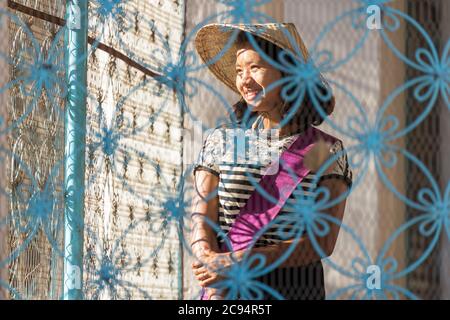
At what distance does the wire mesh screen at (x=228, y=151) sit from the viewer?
3.68 metres

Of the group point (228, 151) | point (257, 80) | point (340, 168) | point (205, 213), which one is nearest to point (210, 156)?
point (228, 151)

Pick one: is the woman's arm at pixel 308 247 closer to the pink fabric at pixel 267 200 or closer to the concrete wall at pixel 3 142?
the pink fabric at pixel 267 200

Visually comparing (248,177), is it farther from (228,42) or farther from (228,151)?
(228,42)

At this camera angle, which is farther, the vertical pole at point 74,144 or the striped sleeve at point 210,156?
the vertical pole at point 74,144

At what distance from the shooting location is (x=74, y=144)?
402cm

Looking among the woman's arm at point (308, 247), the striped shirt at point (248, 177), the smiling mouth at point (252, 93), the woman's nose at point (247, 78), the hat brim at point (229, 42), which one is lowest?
the woman's arm at point (308, 247)

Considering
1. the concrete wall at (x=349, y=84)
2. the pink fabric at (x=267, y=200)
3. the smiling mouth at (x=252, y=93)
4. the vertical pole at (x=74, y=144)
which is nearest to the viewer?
the pink fabric at (x=267, y=200)

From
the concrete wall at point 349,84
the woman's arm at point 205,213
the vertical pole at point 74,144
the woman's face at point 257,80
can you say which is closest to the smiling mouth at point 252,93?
the woman's face at point 257,80

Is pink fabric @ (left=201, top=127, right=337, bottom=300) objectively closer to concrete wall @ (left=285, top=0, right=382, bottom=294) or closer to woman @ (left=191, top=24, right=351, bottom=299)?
woman @ (left=191, top=24, right=351, bottom=299)

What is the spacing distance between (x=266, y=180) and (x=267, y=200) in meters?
0.07

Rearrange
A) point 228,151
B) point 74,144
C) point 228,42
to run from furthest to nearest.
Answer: point 74,144 → point 228,42 → point 228,151

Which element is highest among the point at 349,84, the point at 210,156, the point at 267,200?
the point at 349,84

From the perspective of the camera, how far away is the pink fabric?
3635mm

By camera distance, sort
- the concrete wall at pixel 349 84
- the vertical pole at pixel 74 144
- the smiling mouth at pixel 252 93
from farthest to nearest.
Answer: the concrete wall at pixel 349 84, the vertical pole at pixel 74 144, the smiling mouth at pixel 252 93
